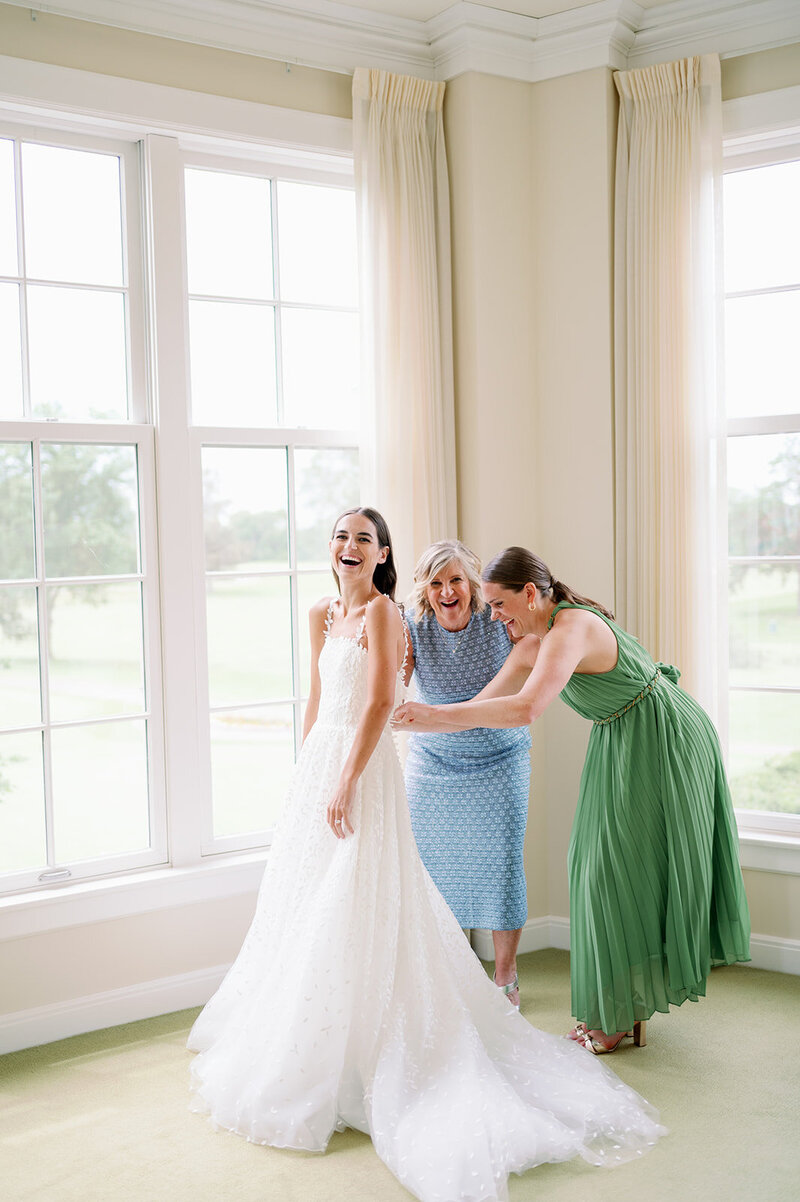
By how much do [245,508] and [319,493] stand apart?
11.4 inches

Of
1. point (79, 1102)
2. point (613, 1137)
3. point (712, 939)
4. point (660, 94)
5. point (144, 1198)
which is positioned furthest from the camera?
point (660, 94)

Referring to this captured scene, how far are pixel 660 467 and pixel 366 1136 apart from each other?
7.63 feet

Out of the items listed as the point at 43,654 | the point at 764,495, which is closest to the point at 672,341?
the point at 764,495

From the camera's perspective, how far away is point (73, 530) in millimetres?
3377

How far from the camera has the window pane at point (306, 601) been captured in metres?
3.79

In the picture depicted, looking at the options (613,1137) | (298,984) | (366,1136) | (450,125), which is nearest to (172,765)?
(298,984)

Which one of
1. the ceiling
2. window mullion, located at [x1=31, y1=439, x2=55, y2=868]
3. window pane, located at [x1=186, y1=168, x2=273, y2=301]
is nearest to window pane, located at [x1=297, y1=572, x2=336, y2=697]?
window mullion, located at [x1=31, y1=439, x2=55, y2=868]

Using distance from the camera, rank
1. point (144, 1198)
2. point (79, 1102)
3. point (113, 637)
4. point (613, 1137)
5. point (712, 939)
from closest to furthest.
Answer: point (144, 1198)
point (613, 1137)
point (79, 1102)
point (712, 939)
point (113, 637)

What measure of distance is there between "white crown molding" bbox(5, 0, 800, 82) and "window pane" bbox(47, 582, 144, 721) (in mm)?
1769

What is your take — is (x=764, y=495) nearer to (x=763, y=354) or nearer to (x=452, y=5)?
(x=763, y=354)

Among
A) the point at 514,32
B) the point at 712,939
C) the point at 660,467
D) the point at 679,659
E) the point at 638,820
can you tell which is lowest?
the point at 712,939

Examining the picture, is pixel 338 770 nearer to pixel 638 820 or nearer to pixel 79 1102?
pixel 638 820

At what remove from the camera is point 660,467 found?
376 centimetres

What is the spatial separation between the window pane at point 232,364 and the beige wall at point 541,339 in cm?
70
